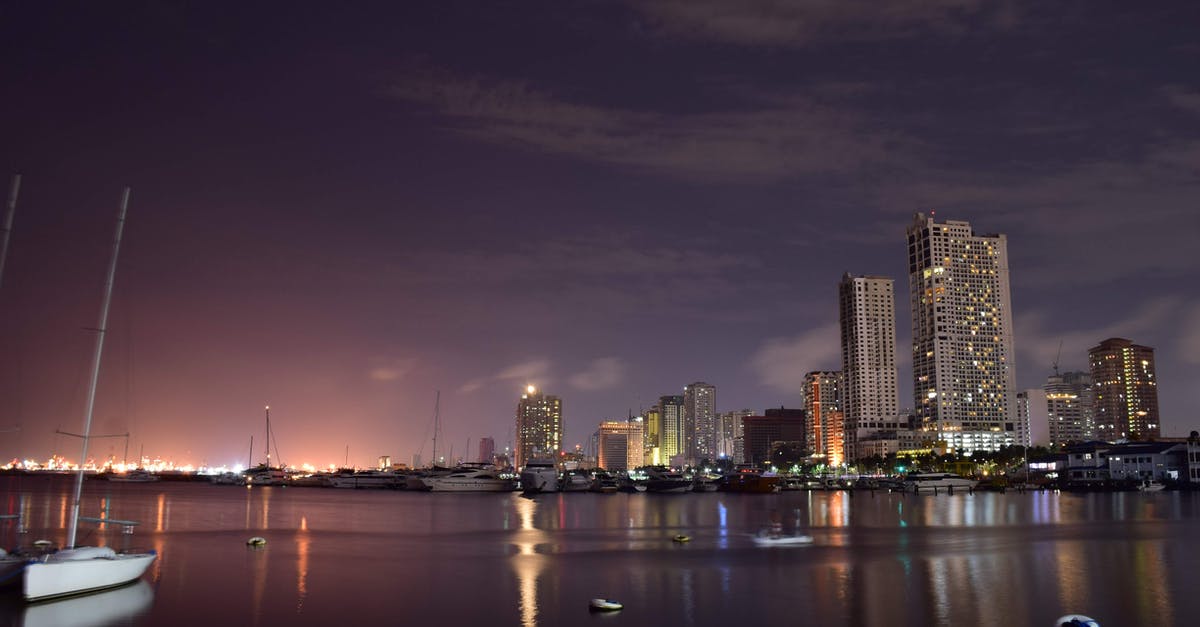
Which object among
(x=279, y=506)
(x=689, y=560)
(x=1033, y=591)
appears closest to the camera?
(x=1033, y=591)

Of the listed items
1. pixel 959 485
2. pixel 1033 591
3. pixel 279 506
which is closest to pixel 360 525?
pixel 279 506

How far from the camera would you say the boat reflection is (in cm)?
3272

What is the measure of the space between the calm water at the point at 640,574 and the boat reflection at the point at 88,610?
0.41 feet

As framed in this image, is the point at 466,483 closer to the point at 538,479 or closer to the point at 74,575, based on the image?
the point at 538,479

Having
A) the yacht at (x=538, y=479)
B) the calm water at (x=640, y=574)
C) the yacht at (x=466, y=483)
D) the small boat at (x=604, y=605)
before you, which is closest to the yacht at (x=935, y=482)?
the yacht at (x=538, y=479)

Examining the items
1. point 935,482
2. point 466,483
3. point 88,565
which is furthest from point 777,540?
point 935,482

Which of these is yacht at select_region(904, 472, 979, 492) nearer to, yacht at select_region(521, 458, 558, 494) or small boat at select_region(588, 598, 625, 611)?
yacht at select_region(521, 458, 558, 494)

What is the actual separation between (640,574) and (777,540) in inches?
850

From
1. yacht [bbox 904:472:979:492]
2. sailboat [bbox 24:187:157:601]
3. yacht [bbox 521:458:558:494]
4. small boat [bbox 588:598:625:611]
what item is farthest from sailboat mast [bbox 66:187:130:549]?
yacht [bbox 904:472:979:492]

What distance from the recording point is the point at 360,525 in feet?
270

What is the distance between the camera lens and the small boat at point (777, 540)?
62.8m

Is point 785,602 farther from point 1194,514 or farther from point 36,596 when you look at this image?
point 1194,514

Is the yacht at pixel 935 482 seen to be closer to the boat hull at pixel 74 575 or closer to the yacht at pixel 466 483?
the yacht at pixel 466 483

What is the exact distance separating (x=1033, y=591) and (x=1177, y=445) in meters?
188
